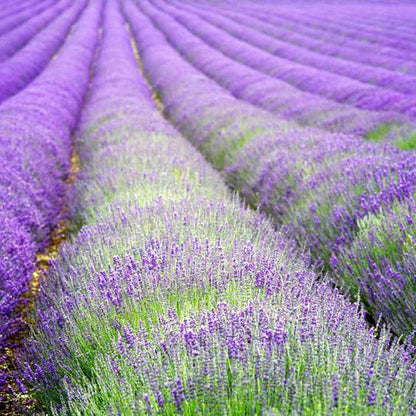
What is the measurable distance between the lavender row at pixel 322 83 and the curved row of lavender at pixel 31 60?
19.1 feet

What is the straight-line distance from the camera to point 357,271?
105 inches

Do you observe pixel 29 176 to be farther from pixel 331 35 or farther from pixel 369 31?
pixel 369 31

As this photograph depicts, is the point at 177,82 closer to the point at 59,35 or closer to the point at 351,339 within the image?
the point at 351,339

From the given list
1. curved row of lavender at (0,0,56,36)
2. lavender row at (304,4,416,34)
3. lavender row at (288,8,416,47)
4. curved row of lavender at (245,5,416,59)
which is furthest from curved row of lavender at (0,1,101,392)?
lavender row at (304,4,416,34)

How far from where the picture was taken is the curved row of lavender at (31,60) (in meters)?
9.87

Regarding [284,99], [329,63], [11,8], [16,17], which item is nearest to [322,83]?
[284,99]

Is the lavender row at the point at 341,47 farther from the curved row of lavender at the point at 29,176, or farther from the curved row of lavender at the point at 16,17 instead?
the curved row of lavender at the point at 16,17

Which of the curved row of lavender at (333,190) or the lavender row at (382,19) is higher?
the lavender row at (382,19)

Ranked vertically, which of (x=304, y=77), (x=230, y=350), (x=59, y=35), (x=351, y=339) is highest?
(x=59, y=35)

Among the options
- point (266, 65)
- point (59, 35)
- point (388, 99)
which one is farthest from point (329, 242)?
point (59, 35)

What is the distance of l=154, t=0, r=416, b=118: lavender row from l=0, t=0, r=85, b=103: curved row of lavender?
5.83 m

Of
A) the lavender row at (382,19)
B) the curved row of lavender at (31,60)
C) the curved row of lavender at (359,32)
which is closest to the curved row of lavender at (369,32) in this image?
the curved row of lavender at (359,32)

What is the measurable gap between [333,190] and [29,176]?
2749 millimetres

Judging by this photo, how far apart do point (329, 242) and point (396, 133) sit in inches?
108
